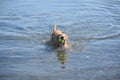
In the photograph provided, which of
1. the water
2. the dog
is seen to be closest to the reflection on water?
the water

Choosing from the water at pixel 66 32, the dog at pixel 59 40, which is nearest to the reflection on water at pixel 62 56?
the water at pixel 66 32

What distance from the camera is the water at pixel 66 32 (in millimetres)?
9734

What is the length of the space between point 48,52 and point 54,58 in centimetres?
60

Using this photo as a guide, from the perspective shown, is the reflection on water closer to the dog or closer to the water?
the water

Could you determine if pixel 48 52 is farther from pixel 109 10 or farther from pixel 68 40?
pixel 109 10

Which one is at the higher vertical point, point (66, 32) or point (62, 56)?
point (66, 32)

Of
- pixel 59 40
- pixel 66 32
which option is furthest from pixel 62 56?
pixel 66 32

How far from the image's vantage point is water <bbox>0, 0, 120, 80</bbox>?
973 cm

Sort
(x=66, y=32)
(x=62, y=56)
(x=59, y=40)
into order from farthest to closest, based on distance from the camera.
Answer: (x=66, y=32)
(x=59, y=40)
(x=62, y=56)

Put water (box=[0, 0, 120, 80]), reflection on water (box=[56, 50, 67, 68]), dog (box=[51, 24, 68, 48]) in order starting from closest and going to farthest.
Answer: water (box=[0, 0, 120, 80]), reflection on water (box=[56, 50, 67, 68]), dog (box=[51, 24, 68, 48])

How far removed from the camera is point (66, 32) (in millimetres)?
13570

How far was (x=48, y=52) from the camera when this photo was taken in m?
11.5

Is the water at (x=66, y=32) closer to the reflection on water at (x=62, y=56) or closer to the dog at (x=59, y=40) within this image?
the reflection on water at (x=62, y=56)

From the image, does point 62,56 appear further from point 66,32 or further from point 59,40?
point 66,32
